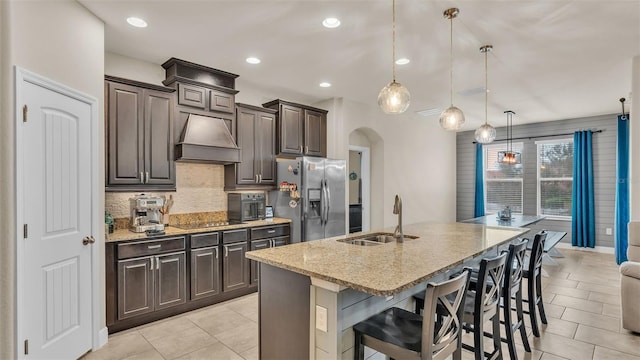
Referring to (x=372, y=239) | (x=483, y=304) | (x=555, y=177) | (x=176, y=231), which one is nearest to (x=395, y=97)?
(x=372, y=239)

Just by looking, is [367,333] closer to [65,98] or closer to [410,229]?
[410,229]

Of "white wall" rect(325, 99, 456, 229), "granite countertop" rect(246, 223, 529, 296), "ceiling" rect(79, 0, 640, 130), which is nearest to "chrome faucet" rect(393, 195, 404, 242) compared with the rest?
"granite countertop" rect(246, 223, 529, 296)

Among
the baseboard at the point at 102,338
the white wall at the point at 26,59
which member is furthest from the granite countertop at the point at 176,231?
the white wall at the point at 26,59

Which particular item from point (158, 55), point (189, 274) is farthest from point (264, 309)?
A: point (158, 55)

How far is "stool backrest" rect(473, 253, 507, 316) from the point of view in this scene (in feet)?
6.40

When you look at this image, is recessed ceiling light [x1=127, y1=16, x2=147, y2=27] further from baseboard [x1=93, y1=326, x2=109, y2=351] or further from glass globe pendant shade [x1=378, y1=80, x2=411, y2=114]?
baseboard [x1=93, y1=326, x2=109, y2=351]

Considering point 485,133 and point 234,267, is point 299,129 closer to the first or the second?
point 234,267

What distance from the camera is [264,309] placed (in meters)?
2.19

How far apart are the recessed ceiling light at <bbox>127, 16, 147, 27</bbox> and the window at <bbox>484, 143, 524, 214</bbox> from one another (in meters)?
7.87

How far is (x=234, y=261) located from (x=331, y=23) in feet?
9.24

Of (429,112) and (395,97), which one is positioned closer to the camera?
(395,97)

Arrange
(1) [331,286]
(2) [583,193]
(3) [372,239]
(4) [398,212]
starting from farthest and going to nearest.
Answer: (2) [583,193], (3) [372,239], (4) [398,212], (1) [331,286]

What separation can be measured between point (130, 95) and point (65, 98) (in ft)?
3.07

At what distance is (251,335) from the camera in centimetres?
311
